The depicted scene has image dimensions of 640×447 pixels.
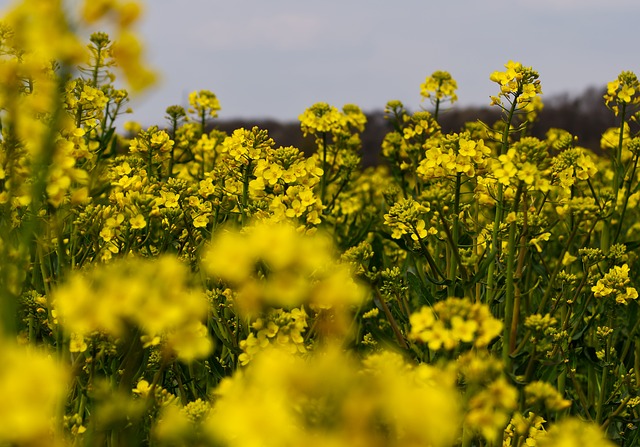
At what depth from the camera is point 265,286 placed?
1.44 meters

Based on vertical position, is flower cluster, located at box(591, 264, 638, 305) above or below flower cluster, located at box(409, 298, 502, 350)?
below

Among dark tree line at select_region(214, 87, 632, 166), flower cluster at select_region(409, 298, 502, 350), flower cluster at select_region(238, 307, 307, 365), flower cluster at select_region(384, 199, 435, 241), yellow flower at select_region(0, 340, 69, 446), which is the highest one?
yellow flower at select_region(0, 340, 69, 446)

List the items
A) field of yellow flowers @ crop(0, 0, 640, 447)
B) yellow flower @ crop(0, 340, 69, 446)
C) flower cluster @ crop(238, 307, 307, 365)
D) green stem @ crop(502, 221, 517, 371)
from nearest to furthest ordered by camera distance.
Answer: yellow flower @ crop(0, 340, 69, 446) → field of yellow flowers @ crop(0, 0, 640, 447) → flower cluster @ crop(238, 307, 307, 365) → green stem @ crop(502, 221, 517, 371)

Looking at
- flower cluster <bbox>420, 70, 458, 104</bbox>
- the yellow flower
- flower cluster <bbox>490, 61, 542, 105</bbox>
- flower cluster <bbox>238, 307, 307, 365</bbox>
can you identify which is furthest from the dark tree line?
the yellow flower

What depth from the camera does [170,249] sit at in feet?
11.8

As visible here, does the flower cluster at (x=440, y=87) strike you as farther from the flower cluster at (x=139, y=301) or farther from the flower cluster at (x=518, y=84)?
the flower cluster at (x=139, y=301)

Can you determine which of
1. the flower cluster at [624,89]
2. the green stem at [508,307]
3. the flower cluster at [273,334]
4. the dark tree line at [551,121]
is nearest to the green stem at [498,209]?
the green stem at [508,307]

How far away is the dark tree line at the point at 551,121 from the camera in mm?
15132

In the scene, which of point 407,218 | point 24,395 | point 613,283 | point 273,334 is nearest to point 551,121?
point 613,283

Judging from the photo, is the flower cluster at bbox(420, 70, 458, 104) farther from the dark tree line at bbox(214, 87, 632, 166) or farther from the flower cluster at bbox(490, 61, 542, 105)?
the dark tree line at bbox(214, 87, 632, 166)

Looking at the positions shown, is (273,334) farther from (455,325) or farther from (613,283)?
(613,283)

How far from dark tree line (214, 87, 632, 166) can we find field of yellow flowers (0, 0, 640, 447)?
10.0 m

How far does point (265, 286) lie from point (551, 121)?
1966cm

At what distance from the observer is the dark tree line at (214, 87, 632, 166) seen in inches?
596
